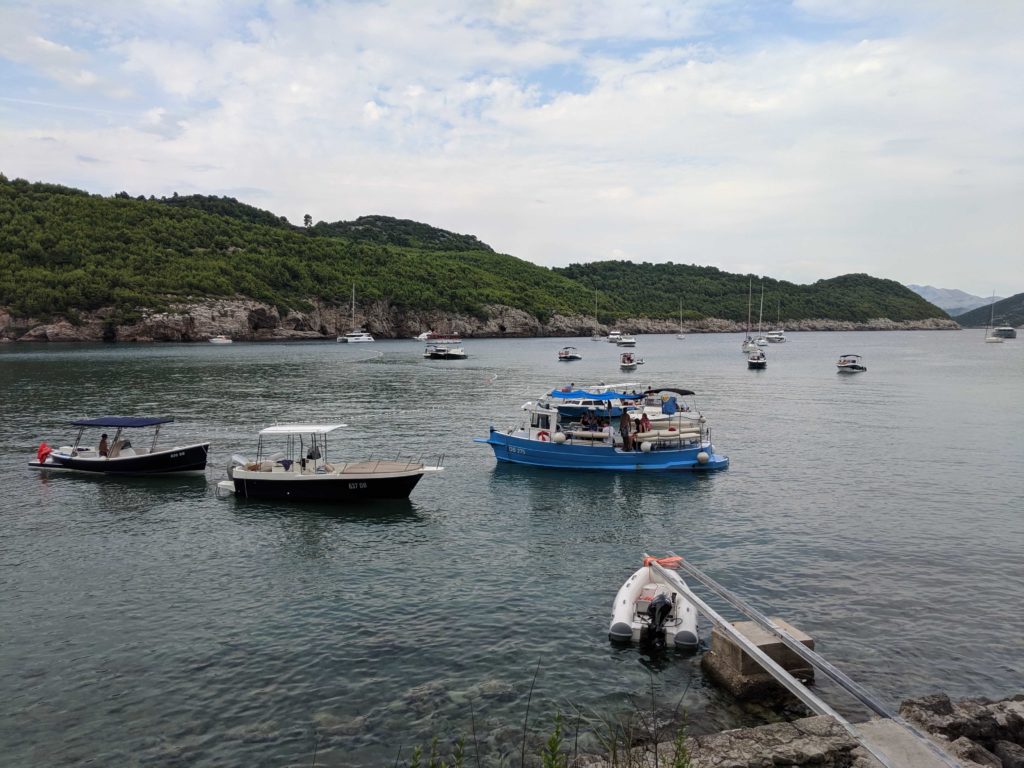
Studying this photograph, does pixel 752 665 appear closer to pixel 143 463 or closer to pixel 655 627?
pixel 655 627

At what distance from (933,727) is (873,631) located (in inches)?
240

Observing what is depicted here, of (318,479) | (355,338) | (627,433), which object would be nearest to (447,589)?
(318,479)

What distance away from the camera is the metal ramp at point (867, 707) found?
449 inches

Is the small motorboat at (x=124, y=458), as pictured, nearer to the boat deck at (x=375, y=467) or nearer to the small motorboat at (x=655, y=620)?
the boat deck at (x=375, y=467)

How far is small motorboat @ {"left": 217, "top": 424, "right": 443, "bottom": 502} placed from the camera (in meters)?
31.1

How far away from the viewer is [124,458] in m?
36.8

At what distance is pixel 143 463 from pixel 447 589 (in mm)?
23302

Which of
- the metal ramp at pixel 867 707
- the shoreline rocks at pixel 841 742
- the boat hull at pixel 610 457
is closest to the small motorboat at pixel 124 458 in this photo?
the boat hull at pixel 610 457

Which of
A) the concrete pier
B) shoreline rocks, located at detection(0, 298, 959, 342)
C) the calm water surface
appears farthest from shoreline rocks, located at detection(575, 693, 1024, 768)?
shoreline rocks, located at detection(0, 298, 959, 342)

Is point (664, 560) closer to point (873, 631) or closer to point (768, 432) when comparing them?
point (873, 631)

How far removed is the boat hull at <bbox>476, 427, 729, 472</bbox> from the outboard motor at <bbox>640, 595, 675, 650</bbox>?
20470mm

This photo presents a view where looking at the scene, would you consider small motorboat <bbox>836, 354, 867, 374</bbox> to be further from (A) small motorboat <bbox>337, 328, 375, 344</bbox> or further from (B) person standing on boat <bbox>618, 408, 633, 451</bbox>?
(A) small motorboat <bbox>337, 328, 375, 344</bbox>

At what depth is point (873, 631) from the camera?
1884 centimetres

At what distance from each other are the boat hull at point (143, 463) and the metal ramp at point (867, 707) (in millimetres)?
29003
